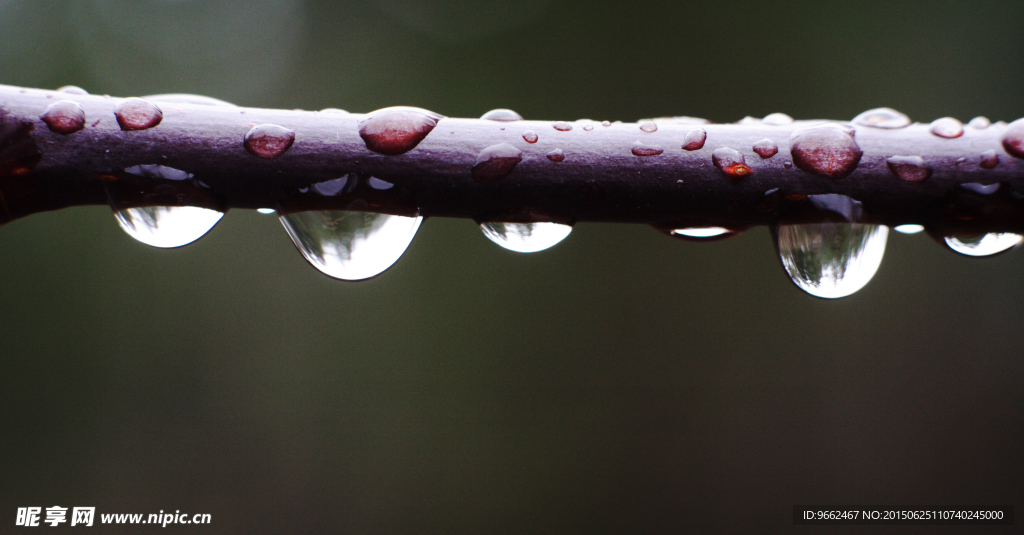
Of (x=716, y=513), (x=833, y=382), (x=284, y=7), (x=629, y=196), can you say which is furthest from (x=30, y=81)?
(x=833, y=382)

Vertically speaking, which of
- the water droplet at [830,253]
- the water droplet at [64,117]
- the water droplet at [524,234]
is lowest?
the water droplet at [830,253]

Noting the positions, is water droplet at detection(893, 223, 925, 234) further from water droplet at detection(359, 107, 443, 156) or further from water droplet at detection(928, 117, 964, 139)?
water droplet at detection(359, 107, 443, 156)

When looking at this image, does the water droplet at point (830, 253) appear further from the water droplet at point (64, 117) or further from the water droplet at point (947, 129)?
the water droplet at point (64, 117)

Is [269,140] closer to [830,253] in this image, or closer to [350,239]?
[350,239]

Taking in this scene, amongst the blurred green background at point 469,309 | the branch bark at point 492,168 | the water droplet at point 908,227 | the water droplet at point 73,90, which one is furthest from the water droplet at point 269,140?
the blurred green background at point 469,309

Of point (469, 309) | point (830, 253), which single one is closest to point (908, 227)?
point (830, 253)

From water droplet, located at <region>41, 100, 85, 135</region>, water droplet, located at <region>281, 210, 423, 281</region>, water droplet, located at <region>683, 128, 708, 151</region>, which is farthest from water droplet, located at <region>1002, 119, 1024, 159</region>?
water droplet, located at <region>41, 100, 85, 135</region>
